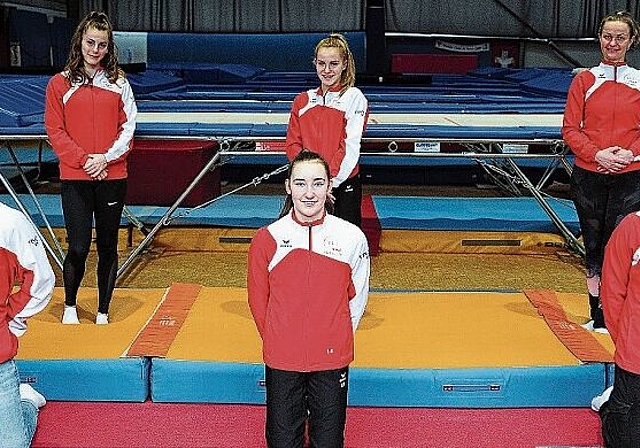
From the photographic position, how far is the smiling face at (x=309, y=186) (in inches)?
90.1

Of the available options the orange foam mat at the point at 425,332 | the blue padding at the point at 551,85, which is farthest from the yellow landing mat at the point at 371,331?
the blue padding at the point at 551,85

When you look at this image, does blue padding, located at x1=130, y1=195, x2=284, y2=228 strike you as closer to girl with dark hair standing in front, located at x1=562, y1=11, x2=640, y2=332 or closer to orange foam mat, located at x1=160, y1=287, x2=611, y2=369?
orange foam mat, located at x1=160, y1=287, x2=611, y2=369

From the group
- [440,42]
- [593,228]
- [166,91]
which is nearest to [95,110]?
[593,228]

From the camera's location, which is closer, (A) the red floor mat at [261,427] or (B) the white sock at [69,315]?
(A) the red floor mat at [261,427]

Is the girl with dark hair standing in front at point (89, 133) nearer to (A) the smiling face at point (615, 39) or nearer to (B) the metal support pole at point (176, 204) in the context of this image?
(B) the metal support pole at point (176, 204)

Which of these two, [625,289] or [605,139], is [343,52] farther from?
A: [625,289]

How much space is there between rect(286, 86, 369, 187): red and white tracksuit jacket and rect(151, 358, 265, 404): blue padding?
93 cm

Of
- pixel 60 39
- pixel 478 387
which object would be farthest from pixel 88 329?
pixel 60 39

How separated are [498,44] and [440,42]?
803 millimetres

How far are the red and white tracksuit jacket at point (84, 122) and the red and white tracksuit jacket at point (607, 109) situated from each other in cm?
189

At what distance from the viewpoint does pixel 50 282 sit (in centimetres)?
240

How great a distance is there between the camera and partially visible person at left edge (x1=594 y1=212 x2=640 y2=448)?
7.63 feet

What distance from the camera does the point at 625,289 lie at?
7.77 feet

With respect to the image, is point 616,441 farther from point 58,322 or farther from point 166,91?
point 166,91
